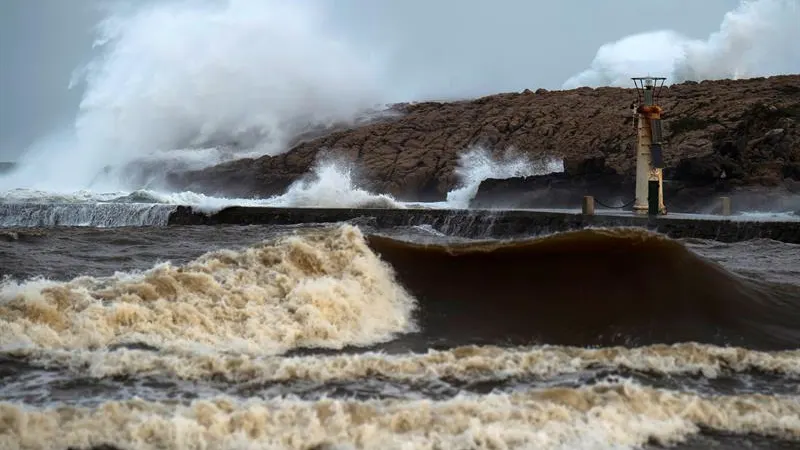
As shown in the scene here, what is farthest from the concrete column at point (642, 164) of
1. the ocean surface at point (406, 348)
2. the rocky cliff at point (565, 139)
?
the ocean surface at point (406, 348)

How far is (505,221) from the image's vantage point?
15.7 metres

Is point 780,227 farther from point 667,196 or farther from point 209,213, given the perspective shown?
point 209,213

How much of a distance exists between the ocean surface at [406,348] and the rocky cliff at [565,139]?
12.6 m

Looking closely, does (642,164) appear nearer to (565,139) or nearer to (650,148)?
(650,148)

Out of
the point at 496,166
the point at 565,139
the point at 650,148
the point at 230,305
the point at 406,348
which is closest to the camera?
the point at 406,348

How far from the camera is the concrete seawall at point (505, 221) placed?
13055 millimetres

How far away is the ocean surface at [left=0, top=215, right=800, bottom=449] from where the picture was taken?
4199 millimetres


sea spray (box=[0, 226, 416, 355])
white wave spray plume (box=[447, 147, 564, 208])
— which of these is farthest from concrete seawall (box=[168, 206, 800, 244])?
white wave spray plume (box=[447, 147, 564, 208])

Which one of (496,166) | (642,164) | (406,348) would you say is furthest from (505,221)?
(496,166)

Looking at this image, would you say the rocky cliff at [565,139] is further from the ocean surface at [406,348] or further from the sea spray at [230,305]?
the sea spray at [230,305]

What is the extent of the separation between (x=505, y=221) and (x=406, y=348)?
972 cm

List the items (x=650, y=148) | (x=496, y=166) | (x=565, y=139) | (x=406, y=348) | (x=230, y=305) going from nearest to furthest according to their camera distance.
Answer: (x=406, y=348)
(x=230, y=305)
(x=650, y=148)
(x=565, y=139)
(x=496, y=166)

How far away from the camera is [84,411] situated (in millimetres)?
A: 4242

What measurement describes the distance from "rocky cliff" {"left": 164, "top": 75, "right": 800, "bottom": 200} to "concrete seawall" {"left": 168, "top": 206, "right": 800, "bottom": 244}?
6.92m
